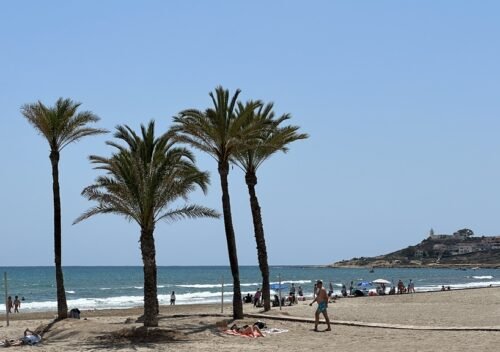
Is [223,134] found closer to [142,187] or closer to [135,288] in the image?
[142,187]

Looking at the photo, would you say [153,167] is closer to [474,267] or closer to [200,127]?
[200,127]

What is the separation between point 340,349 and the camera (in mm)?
18516

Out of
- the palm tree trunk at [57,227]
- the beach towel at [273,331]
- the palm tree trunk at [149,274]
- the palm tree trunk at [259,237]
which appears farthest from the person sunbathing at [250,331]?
the palm tree trunk at [259,237]

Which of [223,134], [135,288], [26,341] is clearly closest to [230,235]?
[223,134]

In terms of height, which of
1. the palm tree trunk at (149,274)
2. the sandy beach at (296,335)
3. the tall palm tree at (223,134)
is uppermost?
the tall palm tree at (223,134)

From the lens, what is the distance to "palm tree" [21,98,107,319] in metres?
→ 25.1

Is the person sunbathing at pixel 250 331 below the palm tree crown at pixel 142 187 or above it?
below

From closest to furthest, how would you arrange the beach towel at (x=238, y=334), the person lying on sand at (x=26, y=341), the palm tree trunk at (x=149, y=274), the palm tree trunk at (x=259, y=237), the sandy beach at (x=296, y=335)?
1. the sandy beach at (x=296, y=335)
2. the person lying on sand at (x=26, y=341)
3. the beach towel at (x=238, y=334)
4. the palm tree trunk at (x=149, y=274)
5. the palm tree trunk at (x=259, y=237)

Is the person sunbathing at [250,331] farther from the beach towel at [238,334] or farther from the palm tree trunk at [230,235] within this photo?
the palm tree trunk at [230,235]

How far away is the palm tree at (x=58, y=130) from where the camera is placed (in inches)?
987

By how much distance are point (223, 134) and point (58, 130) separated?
578cm

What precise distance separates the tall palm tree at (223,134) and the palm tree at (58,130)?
3642 mm

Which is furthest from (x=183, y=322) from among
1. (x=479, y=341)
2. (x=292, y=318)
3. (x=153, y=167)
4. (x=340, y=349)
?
(x=479, y=341)

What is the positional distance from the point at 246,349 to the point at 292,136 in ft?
39.2
